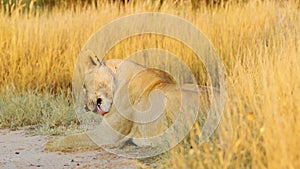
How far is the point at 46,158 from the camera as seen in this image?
546 cm

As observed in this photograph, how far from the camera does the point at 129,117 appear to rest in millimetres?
5566

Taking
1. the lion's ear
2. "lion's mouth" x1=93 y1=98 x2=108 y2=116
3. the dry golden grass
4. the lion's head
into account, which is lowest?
"lion's mouth" x1=93 y1=98 x2=108 y2=116

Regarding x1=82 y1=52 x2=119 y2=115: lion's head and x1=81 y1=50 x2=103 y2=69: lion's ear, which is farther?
x1=81 y1=50 x2=103 y2=69: lion's ear

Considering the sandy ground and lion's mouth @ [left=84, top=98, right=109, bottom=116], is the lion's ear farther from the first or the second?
the sandy ground

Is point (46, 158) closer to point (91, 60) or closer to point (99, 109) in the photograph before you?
point (99, 109)

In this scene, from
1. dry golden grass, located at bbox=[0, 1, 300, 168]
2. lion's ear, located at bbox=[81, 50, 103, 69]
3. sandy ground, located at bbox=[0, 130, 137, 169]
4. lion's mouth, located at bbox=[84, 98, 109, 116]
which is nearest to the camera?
sandy ground, located at bbox=[0, 130, 137, 169]

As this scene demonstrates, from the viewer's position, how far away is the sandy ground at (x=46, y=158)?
5.14m

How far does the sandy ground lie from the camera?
514 cm

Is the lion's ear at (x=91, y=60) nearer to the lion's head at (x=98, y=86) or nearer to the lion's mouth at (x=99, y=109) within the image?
the lion's head at (x=98, y=86)

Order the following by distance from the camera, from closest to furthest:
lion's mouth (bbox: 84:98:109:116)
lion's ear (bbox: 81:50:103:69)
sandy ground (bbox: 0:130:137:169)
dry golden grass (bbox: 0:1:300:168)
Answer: sandy ground (bbox: 0:130:137:169) → lion's mouth (bbox: 84:98:109:116) → lion's ear (bbox: 81:50:103:69) → dry golden grass (bbox: 0:1:300:168)

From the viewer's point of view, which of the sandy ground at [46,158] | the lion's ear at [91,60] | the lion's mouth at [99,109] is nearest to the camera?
the sandy ground at [46,158]

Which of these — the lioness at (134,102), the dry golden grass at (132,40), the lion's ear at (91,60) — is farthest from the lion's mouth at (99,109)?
the dry golden grass at (132,40)

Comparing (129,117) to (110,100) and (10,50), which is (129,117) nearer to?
(110,100)

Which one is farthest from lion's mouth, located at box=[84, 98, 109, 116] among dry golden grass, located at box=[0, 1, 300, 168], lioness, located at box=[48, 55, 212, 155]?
dry golden grass, located at box=[0, 1, 300, 168]
